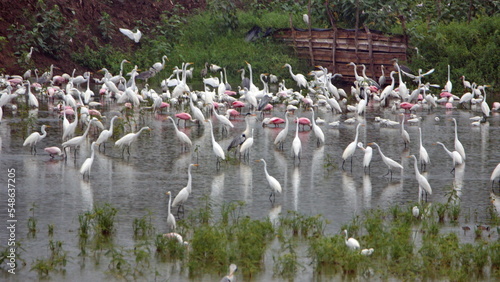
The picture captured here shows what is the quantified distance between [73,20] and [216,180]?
15989mm

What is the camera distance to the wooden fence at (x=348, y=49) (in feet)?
75.9

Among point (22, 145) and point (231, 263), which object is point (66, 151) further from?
point (231, 263)

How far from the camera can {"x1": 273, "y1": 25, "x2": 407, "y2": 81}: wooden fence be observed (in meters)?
23.1

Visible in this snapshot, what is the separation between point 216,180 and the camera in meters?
11.0

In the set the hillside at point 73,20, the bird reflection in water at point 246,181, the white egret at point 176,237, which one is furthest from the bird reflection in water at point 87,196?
the hillside at point 73,20

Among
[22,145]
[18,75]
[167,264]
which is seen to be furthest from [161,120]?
[167,264]

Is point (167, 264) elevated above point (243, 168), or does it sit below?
below

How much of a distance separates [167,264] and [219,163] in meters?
4.90

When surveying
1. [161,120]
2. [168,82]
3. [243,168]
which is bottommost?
[243,168]

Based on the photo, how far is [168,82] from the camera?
69.8ft

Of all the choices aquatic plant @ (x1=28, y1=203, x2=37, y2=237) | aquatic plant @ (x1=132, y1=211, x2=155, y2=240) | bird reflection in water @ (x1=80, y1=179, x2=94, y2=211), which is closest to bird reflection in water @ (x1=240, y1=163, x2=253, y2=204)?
aquatic plant @ (x1=132, y1=211, x2=155, y2=240)

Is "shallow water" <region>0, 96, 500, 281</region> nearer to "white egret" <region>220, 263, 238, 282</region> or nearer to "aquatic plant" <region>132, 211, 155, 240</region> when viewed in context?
"aquatic plant" <region>132, 211, 155, 240</region>

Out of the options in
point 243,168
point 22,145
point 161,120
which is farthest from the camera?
point 161,120

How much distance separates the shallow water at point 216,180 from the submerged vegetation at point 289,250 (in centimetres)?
12
